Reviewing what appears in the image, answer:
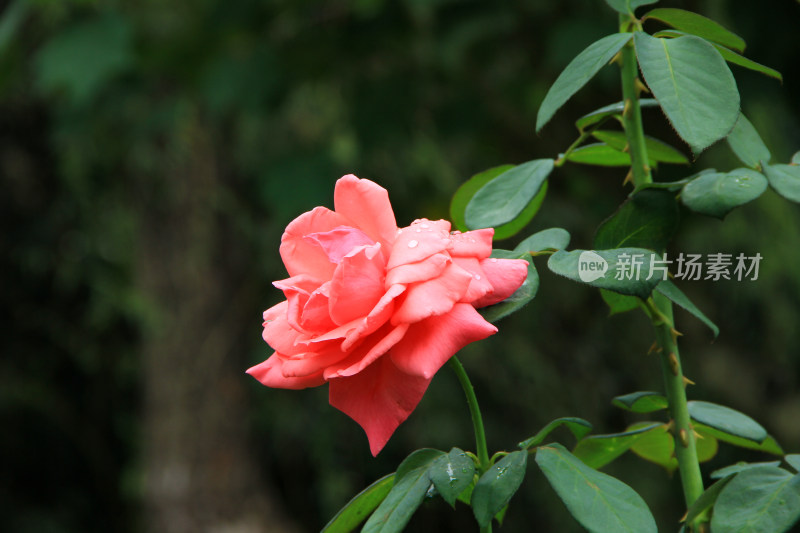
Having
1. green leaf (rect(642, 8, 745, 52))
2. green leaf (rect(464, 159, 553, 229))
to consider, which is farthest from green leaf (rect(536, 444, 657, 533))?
green leaf (rect(642, 8, 745, 52))

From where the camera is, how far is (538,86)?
4.92 feet

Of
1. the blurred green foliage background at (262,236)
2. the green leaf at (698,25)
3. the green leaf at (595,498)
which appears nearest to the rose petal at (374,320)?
the green leaf at (595,498)

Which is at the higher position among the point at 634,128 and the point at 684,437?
the point at 634,128

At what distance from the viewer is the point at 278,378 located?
34 cm

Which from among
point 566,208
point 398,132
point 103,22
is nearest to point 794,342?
point 566,208

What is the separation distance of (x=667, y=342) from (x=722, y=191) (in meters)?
0.08

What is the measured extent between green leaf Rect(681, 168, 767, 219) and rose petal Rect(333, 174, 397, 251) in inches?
5.2

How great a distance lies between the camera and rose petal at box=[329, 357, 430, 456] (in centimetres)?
32

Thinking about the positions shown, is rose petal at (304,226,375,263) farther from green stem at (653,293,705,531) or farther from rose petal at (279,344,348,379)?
green stem at (653,293,705,531)

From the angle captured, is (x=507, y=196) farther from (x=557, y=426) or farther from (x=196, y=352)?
(x=196, y=352)

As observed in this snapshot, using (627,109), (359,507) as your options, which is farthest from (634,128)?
(359,507)

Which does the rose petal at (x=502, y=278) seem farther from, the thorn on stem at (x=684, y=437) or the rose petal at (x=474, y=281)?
the thorn on stem at (x=684, y=437)

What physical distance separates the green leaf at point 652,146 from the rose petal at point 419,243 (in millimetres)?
130

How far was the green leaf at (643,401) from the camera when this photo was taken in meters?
0.40
